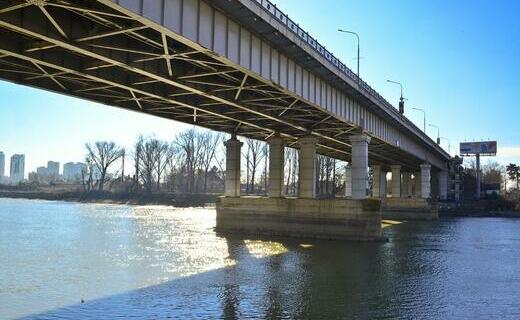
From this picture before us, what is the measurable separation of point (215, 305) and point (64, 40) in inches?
452

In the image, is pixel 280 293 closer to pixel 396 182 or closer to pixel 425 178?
pixel 425 178

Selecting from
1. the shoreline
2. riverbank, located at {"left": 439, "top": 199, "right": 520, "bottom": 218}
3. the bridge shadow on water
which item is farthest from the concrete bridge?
the shoreline

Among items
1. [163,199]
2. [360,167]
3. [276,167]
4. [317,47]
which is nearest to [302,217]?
[360,167]

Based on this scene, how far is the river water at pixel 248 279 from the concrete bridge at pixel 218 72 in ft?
29.9

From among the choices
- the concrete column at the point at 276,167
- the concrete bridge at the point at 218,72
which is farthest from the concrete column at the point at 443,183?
the concrete column at the point at 276,167

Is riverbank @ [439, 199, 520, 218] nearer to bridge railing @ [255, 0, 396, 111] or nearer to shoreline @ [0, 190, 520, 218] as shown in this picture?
shoreline @ [0, 190, 520, 218]

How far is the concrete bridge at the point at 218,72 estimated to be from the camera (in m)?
21.2

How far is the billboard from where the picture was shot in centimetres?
15638

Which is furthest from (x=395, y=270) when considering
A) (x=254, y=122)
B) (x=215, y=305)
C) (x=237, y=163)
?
(x=237, y=163)

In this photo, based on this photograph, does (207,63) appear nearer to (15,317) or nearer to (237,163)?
(15,317)

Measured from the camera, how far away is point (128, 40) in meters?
24.7

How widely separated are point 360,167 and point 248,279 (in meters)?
27.3

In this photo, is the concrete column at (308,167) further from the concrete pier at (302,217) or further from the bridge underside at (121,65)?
the bridge underside at (121,65)

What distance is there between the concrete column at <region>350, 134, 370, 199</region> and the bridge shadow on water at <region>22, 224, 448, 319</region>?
1443 centimetres
